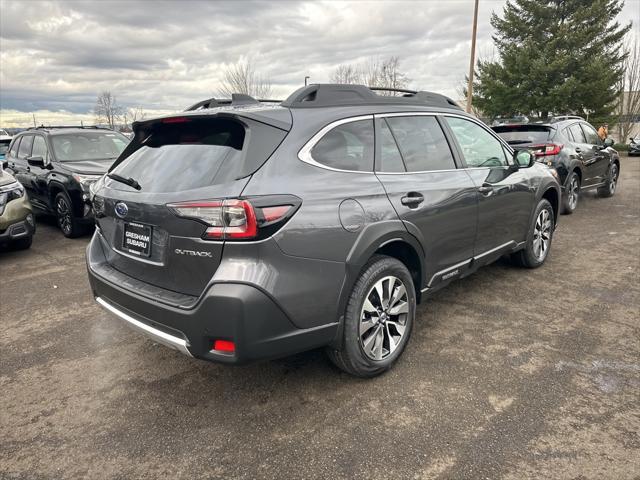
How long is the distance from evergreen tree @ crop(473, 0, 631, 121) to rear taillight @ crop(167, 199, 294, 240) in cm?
2522

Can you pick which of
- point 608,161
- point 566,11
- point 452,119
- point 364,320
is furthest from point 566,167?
point 566,11

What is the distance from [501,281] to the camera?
15.7ft

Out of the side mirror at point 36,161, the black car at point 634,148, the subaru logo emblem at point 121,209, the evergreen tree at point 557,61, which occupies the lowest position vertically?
the subaru logo emblem at point 121,209

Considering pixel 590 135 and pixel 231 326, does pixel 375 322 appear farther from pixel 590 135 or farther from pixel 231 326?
pixel 590 135

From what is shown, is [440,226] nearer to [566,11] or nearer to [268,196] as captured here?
[268,196]

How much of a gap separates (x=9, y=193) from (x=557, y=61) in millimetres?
24382

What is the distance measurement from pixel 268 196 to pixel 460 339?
6.75 ft

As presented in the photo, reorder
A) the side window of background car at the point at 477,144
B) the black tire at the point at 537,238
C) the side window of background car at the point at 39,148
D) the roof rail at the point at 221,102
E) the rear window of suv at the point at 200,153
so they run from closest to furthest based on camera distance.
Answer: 1. the rear window of suv at the point at 200,153
2. the roof rail at the point at 221,102
3. the side window of background car at the point at 477,144
4. the black tire at the point at 537,238
5. the side window of background car at the point at 39,148

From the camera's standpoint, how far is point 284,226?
2.36 metres

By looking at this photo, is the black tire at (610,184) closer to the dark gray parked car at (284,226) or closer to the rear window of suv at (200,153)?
the dark gray parked car at (284,226)

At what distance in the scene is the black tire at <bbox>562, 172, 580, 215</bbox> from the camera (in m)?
7.97

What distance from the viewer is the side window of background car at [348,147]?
106 inches

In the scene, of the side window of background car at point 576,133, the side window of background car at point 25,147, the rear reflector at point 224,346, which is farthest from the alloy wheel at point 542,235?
the side window of background car at point 25,147

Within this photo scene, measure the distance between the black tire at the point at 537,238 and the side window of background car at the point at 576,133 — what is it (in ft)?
12.7
